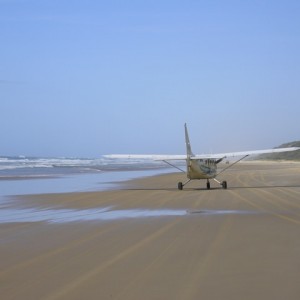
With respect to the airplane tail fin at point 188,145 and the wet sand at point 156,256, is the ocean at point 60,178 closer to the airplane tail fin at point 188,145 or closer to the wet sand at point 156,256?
the airplane tail fin at point 188,145

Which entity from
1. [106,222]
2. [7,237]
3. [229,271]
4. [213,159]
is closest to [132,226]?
[106,222]

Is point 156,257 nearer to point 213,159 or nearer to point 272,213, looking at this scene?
point 272,213

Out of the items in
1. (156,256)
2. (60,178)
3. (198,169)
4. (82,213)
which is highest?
(60,178)

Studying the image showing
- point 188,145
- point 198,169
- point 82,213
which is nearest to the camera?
point 82,213

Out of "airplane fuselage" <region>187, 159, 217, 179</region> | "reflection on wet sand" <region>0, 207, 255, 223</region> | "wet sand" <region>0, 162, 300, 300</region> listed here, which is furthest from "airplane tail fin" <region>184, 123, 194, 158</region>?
"wet sand" <region>0, 162, 300, 300</region>

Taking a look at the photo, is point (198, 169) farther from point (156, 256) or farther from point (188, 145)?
point (156, 256)

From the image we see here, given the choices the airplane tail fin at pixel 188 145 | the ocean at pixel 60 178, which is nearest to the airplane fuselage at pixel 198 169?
the airplane tail fin at pixel 188 145

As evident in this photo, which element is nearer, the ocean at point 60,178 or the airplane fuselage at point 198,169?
the airplane fuselage at point 198,169

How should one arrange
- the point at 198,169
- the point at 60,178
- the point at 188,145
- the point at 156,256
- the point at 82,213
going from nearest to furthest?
the point at 156,256 < the point at 82,213 < the point at 198,169 < the point at 188,145 < the point at 60,178

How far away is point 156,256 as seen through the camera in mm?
7816

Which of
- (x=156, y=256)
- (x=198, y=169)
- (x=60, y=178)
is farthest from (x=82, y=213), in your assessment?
(x=60, y=178)

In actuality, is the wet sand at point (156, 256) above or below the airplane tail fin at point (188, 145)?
below

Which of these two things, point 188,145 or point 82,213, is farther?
point 188,145

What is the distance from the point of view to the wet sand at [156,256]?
5.82 meters
